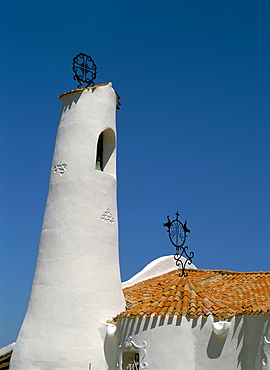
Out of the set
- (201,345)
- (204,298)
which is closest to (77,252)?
(204,298)

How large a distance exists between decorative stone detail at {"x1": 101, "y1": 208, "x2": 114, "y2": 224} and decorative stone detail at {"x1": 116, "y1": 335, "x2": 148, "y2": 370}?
3.80 meters

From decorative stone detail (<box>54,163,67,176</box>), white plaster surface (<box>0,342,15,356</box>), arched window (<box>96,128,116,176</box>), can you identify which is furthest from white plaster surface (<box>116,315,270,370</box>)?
arched window (<box>96,128,116,176</box>)

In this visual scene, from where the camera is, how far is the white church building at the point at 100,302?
511 inches

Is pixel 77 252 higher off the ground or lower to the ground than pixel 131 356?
higher

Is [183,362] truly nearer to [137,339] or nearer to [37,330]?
[137,339]

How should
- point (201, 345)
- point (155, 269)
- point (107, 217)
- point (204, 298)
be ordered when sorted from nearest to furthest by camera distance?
point (201, 345), point (204, 298), point (107, 217), point (155, 269)

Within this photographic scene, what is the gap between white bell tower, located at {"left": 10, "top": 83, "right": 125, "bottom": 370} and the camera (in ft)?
47.4

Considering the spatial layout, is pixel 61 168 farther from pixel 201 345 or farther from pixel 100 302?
pixel 201 345

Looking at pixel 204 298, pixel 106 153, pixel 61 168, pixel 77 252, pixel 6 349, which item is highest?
pixel 106 153

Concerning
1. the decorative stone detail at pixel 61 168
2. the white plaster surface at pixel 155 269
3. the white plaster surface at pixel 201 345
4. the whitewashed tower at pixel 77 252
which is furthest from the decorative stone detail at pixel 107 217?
the white plaster surface at pixel 155 269

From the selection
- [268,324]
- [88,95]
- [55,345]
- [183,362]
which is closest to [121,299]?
[55,345]

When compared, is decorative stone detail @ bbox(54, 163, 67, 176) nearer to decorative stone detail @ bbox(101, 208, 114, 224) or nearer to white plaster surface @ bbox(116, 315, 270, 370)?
decorative stone detail @ bbox(101, 208, 114, 224)

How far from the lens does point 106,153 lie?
1733 cm

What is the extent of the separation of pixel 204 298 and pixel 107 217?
3.91 m
